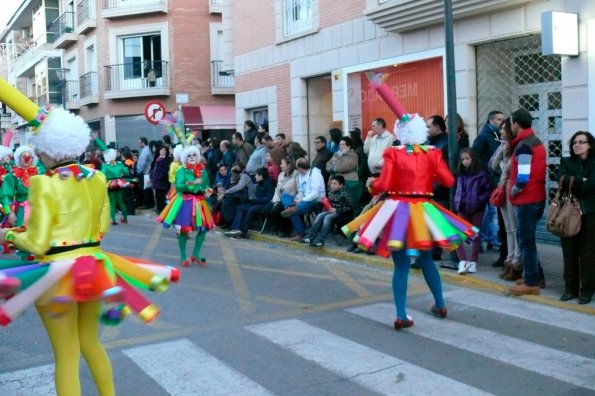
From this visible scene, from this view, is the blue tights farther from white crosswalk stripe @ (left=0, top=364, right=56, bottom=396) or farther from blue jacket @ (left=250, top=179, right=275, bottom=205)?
blue jacket @ (left=250, top=179, right=275, bottom=205)

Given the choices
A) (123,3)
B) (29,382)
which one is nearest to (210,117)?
(123,3)

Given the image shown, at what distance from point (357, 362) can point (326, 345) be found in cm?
55

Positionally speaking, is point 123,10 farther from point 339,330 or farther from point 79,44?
point 339,330

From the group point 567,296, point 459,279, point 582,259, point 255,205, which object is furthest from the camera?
point 255,205

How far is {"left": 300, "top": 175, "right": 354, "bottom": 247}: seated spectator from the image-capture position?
38.1 ft

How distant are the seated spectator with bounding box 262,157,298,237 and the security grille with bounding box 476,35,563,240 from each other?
11.3 ft

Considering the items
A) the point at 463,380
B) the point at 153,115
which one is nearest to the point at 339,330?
the point at 463,380

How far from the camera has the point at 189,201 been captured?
10336 millimetres

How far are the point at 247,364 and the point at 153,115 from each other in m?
12.3

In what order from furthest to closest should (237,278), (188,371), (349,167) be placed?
(349,167) → (237,278) → (188,371)

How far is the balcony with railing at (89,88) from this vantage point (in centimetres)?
3254

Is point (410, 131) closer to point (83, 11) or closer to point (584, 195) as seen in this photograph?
point (584, 195)

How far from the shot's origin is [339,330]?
6793mm

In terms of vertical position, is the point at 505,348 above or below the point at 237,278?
below
